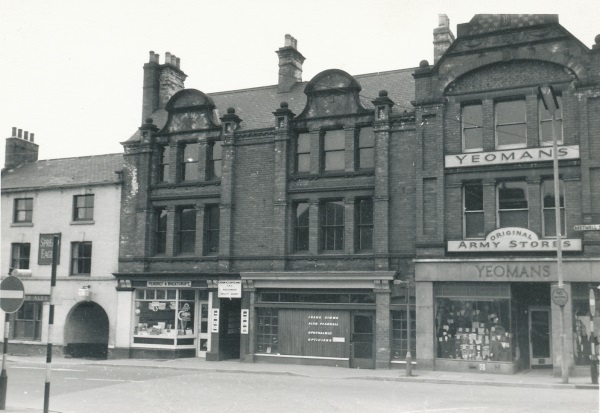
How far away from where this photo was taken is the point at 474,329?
23.3 meters

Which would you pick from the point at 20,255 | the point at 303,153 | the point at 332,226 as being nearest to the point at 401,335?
the point at 332,226

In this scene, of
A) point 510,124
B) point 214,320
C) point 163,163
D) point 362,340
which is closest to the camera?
point 510,124

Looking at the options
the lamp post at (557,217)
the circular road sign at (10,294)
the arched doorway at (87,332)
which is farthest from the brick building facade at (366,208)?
the circular road sign at (10,294)

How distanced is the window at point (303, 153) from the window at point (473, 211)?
6.64 m

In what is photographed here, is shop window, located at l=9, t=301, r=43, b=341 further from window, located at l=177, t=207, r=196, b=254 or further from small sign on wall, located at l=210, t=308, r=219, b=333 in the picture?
small sign on wall, located at l=210, t=308, r=219, b=333

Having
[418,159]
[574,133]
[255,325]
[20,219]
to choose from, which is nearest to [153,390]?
[255,325]

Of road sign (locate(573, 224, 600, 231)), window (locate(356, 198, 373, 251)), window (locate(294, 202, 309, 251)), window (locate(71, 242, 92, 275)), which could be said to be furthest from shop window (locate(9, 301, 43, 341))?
road sign (locate(573, 224, 600, 231))

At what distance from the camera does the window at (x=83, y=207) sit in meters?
31.8

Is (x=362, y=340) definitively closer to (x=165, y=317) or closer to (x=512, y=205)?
(x=512, y=205)

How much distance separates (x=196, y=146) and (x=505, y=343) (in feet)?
50.2

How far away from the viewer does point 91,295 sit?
31.0 meters

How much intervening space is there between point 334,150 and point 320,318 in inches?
261

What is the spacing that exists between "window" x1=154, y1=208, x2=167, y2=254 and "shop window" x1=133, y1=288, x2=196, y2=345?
191cm

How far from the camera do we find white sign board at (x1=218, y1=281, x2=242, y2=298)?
27530 mm
